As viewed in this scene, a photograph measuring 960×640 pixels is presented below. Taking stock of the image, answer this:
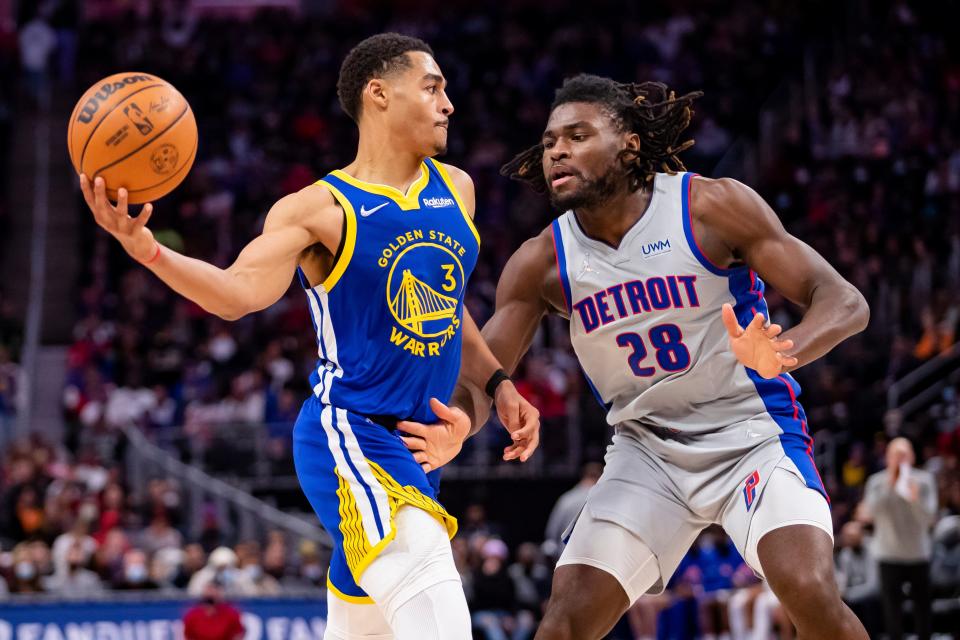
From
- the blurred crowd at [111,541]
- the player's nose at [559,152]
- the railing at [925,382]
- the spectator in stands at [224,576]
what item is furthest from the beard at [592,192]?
the railing at [925,382]

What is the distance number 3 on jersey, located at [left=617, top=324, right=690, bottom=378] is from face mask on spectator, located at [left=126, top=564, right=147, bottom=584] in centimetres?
840

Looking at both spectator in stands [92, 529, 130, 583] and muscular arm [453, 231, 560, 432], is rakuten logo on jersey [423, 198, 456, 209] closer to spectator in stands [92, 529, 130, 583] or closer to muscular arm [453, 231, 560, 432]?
muscular arm [453, 231, 560, 432]

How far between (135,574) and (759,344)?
30.3 feet

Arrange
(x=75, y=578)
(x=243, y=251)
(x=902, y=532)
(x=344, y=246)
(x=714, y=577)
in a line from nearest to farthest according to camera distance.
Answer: (x=243, y=251) → (x=344, y=246) → (x=902, y=532) → (x=75, y=578) → (x=714, y=577)

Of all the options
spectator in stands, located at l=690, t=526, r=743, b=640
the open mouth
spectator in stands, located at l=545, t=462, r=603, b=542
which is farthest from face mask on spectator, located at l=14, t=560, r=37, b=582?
the open mouth

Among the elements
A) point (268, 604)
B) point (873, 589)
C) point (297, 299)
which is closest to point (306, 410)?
point (268, 604)

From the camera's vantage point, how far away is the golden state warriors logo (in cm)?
503

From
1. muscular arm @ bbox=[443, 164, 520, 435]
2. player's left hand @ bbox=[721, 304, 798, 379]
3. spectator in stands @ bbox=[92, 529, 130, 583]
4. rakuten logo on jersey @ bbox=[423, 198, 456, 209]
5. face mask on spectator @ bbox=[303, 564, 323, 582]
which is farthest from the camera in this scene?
face mask on spectator @ bbox=[303, 564, 323, 582]

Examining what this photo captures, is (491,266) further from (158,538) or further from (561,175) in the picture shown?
(561,175)

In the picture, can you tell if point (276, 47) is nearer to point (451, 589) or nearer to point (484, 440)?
point (484, 440)

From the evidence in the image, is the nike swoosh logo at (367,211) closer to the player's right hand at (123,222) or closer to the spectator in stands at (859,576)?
the player's right hand at (123,222)

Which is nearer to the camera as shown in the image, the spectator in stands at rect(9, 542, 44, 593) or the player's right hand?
the player's right hand

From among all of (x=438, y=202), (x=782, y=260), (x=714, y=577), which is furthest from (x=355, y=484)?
(x=714, y=577)

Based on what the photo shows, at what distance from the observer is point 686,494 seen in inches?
224
